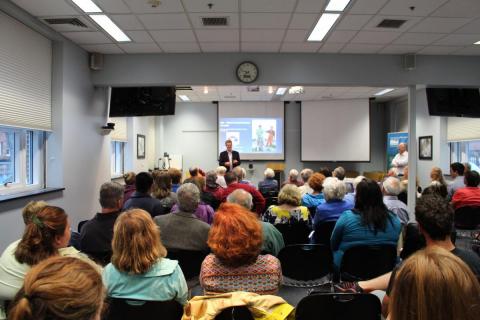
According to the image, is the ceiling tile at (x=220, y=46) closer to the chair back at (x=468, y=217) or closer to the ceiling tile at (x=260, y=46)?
the ceiling tile at (x=260, y=46)

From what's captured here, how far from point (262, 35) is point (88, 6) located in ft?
7.53

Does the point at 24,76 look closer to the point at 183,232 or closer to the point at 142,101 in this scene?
the point at 142,101

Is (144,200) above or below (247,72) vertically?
below

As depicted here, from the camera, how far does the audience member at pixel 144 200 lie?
3.66 metres

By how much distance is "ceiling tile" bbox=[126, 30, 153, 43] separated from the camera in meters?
4.79

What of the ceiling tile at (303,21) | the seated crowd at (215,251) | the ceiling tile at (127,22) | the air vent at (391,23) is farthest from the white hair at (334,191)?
the ceiling tile at (127,22)

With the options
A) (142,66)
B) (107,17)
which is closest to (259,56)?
(142,66)

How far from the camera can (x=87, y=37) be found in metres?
4.94

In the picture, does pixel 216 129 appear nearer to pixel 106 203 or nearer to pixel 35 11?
pixel 35 11

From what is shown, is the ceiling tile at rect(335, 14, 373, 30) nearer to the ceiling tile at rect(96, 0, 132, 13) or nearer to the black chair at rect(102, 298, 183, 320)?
the ceiling tile at rect(96, 0, 132, 13)

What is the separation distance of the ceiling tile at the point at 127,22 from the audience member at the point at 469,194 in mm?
4955

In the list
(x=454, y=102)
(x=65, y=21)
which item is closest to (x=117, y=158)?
(x=65, y=21)

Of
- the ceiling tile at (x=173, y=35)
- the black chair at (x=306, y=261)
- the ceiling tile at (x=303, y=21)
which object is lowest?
the black chair at (x=306, y=261)

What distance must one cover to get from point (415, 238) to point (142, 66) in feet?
15.9
